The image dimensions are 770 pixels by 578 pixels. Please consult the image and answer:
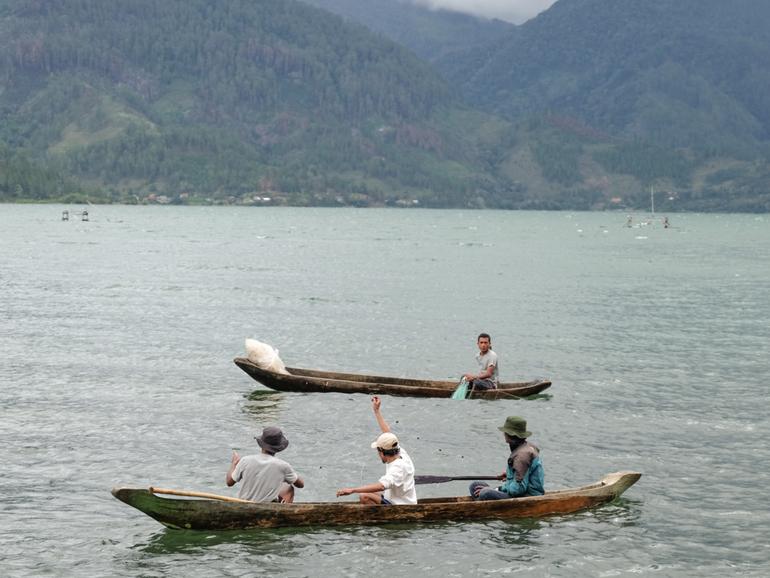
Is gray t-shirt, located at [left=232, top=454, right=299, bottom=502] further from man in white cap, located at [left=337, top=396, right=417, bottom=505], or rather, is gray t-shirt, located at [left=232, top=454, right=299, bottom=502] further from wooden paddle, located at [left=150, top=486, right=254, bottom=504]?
man in white cap, located at [left=337, top=396, right=417, bottom=505]

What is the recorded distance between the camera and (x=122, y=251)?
12962 centimetres

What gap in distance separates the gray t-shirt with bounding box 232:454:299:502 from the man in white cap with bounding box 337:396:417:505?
1.34 m

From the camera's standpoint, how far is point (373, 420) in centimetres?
3378

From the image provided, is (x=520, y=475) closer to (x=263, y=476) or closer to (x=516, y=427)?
(x=516, y=427)

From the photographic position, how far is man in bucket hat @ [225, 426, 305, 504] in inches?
854

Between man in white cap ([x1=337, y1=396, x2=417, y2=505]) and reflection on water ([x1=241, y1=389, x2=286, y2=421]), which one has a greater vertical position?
man in white cap ([x1=337, y1=396, x2=417, y2=505])

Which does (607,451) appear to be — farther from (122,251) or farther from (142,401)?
(122,251)

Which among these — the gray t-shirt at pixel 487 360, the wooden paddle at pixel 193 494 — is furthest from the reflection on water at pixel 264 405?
the wooden paddle at pixel 193 494

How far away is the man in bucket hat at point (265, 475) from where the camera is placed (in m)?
21.7

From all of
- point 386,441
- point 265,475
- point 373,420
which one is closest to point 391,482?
point 386,441

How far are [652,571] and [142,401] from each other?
66.9ft

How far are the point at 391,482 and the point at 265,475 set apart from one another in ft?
8.92

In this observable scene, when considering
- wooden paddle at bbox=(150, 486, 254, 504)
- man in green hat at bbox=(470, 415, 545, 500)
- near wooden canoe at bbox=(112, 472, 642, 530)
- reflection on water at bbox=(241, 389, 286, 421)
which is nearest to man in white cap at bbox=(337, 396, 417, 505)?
near wooden canoe at bbox=(112, 472, 642, 530)

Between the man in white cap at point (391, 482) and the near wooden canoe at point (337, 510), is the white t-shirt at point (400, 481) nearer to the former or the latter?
the man in white cap at point (391, 482)
